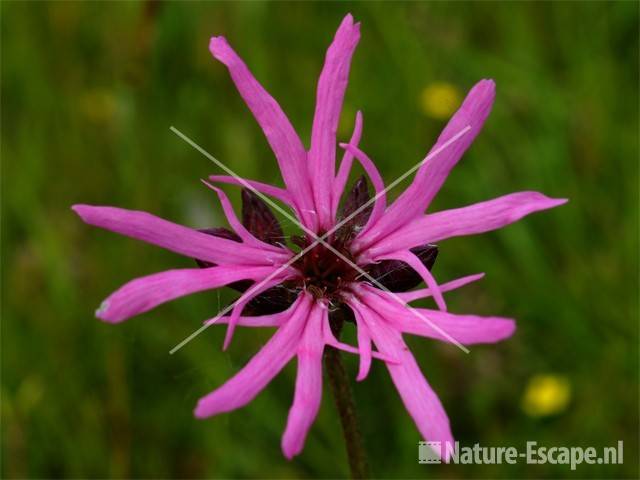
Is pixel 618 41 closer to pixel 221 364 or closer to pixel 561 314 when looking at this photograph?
pixel 561 314

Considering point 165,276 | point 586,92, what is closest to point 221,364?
point 165,276

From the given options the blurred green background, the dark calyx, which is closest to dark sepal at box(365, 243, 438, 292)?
the dark calyx

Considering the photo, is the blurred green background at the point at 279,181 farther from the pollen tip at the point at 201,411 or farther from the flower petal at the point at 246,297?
the pollen tip at the point at 201,411

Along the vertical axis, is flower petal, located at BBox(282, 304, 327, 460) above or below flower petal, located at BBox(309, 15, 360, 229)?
below

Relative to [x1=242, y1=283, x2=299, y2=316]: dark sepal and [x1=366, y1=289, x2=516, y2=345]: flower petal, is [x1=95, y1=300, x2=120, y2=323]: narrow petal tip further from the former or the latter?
[x1=366, y1=289, x2=516, y2=345]: flower petal

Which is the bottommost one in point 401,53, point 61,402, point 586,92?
point 61,402

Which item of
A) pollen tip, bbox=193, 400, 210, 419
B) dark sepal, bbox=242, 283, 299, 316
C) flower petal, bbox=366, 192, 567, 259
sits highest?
flower petal, bbox=366, 192, 567, 259

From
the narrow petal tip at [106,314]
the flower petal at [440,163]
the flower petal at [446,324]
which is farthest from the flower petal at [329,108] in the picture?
the narrow petal tip at [106,314]

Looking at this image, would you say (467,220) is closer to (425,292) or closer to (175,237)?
(425,292)
